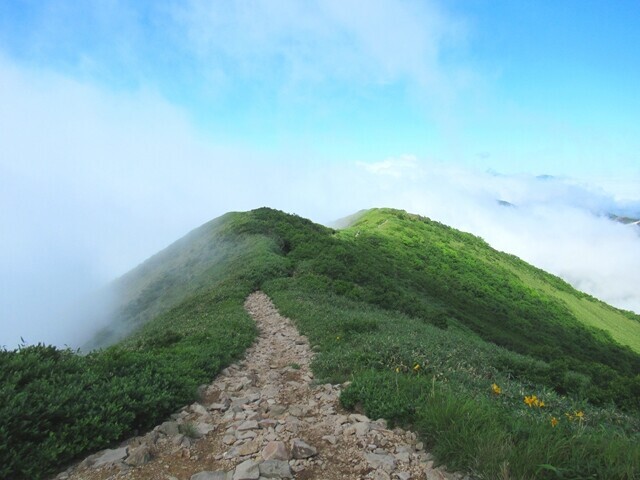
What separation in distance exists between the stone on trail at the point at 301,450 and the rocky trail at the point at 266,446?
0.01 meters

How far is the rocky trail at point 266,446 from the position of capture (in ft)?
16.7

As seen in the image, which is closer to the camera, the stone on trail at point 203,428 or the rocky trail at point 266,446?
the rocky trail at point 266,446

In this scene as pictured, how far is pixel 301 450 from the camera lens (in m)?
5.47

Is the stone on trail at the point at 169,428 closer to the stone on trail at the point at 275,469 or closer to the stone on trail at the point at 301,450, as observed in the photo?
the stone on trail at the point at 275,469

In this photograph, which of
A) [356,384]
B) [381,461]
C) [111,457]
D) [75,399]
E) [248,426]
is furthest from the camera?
[356,384]

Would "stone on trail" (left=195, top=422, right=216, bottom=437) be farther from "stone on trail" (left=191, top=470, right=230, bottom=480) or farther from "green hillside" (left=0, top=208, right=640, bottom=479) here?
"stone on trail" (left=191, top=470, right=230, bottom=480)

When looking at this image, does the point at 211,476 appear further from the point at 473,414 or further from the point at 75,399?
the point at 473,414

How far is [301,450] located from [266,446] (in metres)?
0.55

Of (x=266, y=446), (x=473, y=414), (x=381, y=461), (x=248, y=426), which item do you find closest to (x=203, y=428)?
(x=248, y=426)

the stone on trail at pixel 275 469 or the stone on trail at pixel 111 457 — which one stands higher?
the stone on trail at pixel 111 457

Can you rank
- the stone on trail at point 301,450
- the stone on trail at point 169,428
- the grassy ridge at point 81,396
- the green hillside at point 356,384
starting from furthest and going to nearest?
1. the stone on trail at point 169,428
2. the stone on trail at point 301,450
3. the grassy ridge at point 81,396
4. the green hillside at point 356,384

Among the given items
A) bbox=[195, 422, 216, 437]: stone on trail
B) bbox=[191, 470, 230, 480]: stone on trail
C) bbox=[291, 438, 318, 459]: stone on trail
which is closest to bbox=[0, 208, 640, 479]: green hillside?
bbox=[195, 422, 216, 437]: stone on trail

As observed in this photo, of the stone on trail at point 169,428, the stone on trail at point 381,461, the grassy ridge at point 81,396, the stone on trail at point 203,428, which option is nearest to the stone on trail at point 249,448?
the stone on trail at point 203,428

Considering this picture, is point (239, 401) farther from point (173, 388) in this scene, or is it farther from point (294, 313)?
point (294, 313)
